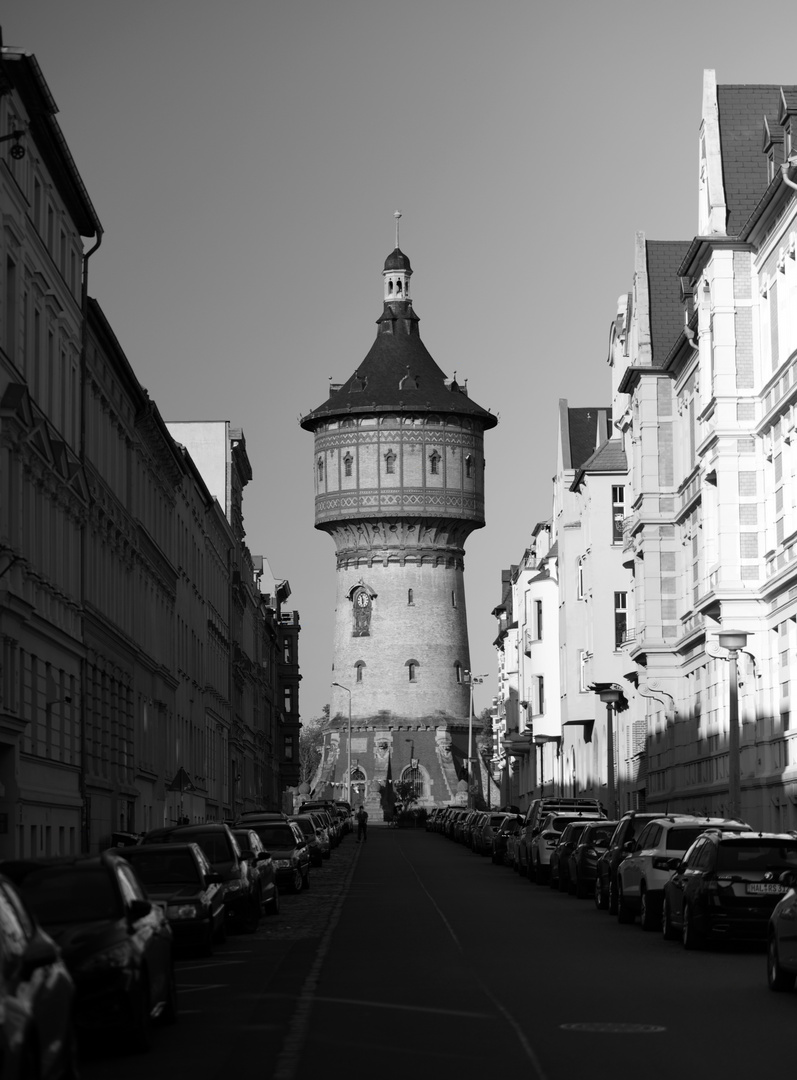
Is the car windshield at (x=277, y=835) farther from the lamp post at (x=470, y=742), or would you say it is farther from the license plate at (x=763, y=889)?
the lamp post at (x=470, y=742)

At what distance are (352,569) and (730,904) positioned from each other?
119723 millimetres

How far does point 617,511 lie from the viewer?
74062 millimetres

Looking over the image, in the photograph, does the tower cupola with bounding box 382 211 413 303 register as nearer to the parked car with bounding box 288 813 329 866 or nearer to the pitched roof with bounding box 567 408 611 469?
the pitched roof with bounding box 567 408 611 469

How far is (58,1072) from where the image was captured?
10.4m

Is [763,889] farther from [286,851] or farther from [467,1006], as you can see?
[286,851]

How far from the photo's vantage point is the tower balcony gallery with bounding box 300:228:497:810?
140500 millimetres

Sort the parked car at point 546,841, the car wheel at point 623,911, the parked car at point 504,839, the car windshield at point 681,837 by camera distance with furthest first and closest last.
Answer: the parked car at point 504,839
the parked car at point 546,841
the car wheel at point 623,911
the car windshield at point 681,837

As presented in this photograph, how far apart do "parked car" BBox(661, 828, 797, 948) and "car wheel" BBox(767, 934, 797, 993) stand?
14.9 feet

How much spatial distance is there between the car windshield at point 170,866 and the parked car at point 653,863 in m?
7.12

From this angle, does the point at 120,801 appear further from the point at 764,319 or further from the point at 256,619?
the point at 256,619

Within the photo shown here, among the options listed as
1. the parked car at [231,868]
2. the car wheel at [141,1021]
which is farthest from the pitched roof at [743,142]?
the car wheel at [141,1021]

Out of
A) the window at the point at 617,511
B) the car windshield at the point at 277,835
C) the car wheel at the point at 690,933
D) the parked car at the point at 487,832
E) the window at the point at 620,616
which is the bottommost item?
the parked car at the point at 487,832

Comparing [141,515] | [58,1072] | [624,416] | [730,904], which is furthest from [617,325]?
[58,1072]

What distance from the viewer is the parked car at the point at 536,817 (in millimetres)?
48344
